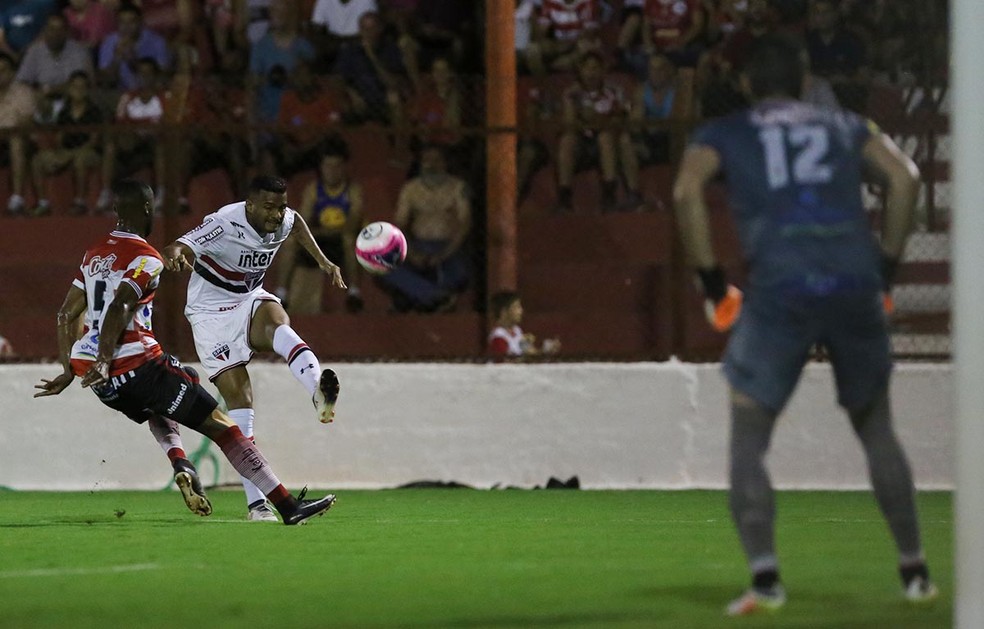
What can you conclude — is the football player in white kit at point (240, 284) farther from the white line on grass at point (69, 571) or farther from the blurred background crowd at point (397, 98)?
the blurred background crowd at point (397, 98)

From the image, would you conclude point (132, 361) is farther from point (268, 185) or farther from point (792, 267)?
point (792, 267)

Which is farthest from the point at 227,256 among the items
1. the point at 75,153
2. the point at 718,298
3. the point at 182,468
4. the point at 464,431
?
the point at 718,298

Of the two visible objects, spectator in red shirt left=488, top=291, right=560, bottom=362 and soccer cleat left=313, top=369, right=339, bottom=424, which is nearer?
soccer cleat left=313, top=369, right=339, bottom=424

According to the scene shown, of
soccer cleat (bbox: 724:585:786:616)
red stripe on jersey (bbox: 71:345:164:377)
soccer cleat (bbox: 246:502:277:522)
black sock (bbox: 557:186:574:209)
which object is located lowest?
soccer cleat (bbox: 246:502:277:522)

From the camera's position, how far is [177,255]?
991 cm

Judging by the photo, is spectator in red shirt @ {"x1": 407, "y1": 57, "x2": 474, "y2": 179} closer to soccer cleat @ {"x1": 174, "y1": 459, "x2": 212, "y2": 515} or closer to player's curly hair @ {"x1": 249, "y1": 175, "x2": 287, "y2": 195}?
player's curly hair @ {"x1": 249, "y1": 175, "x2": 287, "y2": 195}

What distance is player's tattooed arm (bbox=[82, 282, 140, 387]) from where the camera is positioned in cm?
920

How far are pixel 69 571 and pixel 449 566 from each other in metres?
1.65

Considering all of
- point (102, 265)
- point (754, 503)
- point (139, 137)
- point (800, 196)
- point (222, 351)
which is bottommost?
point (222, 351)

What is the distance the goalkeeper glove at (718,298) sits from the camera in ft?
18.7

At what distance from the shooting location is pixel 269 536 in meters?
8.75

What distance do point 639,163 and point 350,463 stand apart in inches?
142

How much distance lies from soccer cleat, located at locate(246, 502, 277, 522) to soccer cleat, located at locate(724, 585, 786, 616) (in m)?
4.66

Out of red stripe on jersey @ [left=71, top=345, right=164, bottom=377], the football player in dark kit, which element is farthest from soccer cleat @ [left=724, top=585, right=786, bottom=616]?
red stripe on jersey @ [left=71, top=345, right=164, bottom=377]
